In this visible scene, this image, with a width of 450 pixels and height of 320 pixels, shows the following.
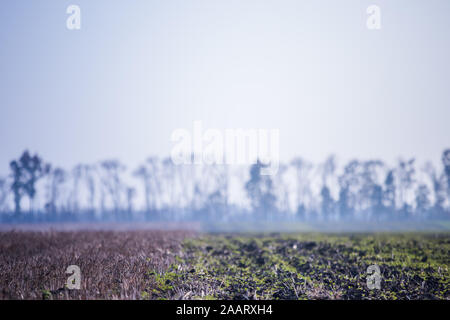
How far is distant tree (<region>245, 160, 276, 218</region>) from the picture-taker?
5416 cm

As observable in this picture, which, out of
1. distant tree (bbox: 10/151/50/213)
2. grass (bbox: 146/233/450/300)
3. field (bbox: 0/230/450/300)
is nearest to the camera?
field (bbox: 0/230/450/300)

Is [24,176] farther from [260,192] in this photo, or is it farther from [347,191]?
[347,191]

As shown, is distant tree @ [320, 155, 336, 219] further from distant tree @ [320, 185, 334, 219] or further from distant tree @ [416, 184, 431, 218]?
distant tree @ [416, 184, 431, 218]

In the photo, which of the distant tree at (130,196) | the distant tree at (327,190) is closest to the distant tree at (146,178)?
the distant tree at (130,196)

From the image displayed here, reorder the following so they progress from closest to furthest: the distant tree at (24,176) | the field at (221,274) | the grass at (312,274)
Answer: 1. the field at (221,274)
2. the grass at (312,274)
3. the distant tree at (24,176)

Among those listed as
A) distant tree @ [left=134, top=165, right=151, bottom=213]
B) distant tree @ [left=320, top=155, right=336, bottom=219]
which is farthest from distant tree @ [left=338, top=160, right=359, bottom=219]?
distant tree @ [left=134, top=165, right=151, bottom=213]

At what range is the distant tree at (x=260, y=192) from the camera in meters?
54.2

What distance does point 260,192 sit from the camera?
55344 millimetres

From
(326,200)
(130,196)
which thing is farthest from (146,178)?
(326,200)

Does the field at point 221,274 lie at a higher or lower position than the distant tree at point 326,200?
higher

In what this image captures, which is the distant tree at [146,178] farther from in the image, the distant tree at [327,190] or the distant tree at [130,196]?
the distant tree at [327,190]
